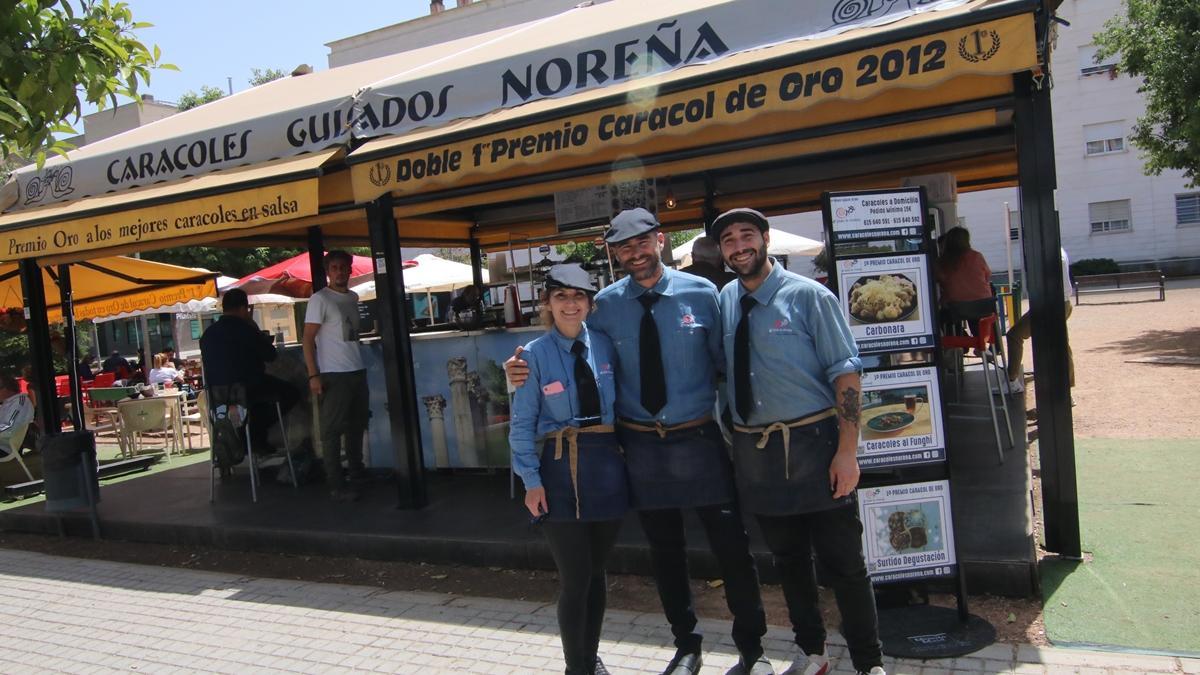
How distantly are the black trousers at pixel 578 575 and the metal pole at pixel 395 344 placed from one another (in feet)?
11.1

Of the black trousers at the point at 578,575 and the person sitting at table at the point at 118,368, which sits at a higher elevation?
the person sitting at table at the point at 118,368

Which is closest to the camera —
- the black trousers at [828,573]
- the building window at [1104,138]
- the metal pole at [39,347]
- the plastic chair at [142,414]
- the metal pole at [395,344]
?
the black trousers at [828,573]

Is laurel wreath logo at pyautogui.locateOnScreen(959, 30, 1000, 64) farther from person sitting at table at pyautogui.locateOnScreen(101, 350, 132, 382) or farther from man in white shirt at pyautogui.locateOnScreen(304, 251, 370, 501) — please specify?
person sitting at table at pyautogui.locateOnScreen(101, 350, 132, 382)

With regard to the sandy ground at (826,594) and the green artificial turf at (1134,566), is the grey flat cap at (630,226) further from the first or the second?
the green artificial turf at (1134,566)

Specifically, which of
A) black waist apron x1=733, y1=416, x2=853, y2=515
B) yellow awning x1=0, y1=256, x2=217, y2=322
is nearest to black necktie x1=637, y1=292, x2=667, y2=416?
black waist apron x1=733, y1=416, x2=853, y2=515

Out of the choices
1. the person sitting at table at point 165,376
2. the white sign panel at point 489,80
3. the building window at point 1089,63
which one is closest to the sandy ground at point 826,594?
the white sign panel at point 489,80

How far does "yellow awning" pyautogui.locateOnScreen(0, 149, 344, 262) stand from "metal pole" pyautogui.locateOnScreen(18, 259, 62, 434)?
507 millimetres

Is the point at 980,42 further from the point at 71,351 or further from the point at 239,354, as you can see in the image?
the point at 71,351

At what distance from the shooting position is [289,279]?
11.6 meters

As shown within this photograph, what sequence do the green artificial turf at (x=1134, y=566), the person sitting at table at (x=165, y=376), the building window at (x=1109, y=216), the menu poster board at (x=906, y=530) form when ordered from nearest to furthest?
the green artificial turf at (x=1134, y=566), the menu poster board at (x=906, y=530), the person sitting at table at (x=165, y=376), the building window at (x=1109, y=216)

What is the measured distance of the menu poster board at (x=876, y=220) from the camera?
405 cm

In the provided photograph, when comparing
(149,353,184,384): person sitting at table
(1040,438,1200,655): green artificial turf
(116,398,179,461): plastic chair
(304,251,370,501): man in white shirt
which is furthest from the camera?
(149,353,184,384): person sitting at table

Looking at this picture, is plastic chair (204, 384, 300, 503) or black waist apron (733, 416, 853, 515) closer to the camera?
black waist apron (733, 416, 853, 515)

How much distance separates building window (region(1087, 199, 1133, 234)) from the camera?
33344 mm
